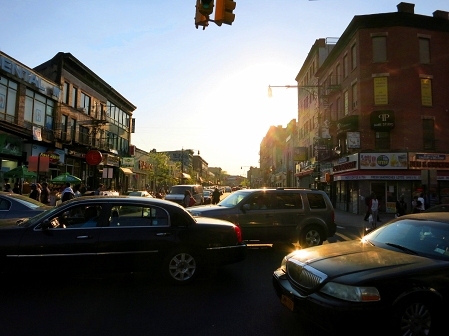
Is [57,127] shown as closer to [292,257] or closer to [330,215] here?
[330,215]

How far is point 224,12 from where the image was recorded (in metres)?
7.74

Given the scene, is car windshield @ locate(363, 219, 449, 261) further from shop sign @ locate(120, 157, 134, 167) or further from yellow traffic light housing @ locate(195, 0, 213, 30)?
shop sign @ locate(120, 157, 134, 167)

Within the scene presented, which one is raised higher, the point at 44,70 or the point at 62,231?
the point at 44,70

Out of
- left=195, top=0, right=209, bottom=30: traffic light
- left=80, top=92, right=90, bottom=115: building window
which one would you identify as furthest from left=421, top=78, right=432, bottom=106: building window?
left=80, top=92, right=90, bottom=115: building window

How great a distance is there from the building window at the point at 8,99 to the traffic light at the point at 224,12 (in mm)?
20184

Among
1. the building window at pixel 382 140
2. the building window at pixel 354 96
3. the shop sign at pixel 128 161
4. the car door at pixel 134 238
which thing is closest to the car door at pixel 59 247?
the car door at pixel 134 238

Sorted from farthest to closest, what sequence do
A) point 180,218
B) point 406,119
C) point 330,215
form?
1. point 406,119
2. point 330,215
3. point 180,218

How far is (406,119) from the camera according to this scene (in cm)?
2581

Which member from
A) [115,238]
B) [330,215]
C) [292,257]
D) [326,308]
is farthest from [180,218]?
[330,215]

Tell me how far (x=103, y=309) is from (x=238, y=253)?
268cm

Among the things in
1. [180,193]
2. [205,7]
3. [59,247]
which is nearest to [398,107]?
[180,193]

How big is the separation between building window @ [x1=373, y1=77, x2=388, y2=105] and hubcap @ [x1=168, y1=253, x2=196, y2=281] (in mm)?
24231

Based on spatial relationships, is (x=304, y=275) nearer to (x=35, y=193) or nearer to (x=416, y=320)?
(x=416, y=320)

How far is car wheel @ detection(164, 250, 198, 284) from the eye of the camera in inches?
240
